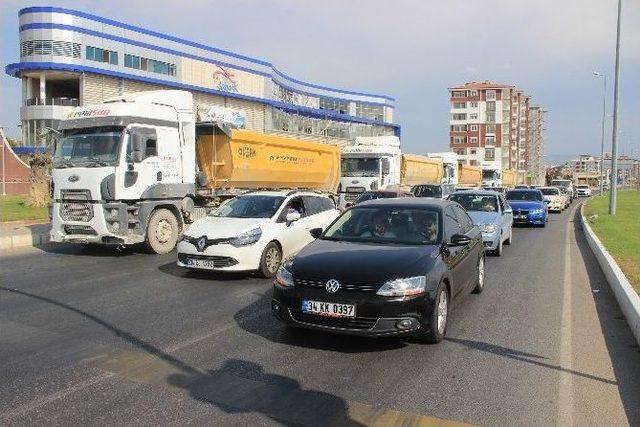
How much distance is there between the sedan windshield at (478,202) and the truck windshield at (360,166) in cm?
972

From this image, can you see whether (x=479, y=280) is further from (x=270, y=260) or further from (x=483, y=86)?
(x=483, y=86)

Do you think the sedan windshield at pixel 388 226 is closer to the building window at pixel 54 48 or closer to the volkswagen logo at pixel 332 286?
the volkswagen logo at pixel 332 286

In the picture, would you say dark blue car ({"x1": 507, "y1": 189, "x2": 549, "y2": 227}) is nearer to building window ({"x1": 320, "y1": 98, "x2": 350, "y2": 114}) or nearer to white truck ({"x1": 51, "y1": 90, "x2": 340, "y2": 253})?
white truck ({"x1": 51, "y1": 90, "x2": 340, "y2": 253})

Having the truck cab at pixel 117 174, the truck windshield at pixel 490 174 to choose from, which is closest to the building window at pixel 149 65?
the truck windshield at pixel 490 174

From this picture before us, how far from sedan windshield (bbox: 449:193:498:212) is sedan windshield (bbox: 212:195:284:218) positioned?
573 cm

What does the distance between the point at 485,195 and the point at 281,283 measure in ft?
33.0

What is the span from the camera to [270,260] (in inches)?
395

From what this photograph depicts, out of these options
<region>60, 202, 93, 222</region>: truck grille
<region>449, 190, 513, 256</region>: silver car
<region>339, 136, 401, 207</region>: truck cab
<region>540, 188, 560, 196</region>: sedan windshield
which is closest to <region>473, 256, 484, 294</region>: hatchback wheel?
<region>449, 190, 513, 256</region>: silver car

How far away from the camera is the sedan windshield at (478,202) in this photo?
47.3 feet

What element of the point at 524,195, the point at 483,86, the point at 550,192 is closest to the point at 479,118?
the point at 483,86

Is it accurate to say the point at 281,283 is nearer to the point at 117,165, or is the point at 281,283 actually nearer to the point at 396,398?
the point at 396,398

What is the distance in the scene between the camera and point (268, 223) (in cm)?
1015

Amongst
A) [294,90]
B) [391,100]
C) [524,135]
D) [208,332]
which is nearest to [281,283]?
[208,332]

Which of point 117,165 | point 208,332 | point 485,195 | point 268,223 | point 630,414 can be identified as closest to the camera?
point 630,414
